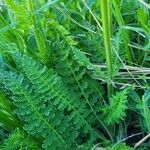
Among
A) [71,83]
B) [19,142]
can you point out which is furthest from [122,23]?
[19,142]

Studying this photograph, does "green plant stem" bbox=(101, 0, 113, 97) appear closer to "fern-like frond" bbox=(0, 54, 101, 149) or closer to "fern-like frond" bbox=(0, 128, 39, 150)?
"fern-like frond" bbox=(0, 54, 101, 149)

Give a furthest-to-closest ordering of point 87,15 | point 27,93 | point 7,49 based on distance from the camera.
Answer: point 87,15
point 7,49
point 27,93

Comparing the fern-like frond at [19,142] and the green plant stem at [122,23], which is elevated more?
the green plant stem at [122,23]

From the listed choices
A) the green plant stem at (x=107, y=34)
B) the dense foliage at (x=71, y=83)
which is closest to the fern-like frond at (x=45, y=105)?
the dense foliage at (x=71, y=83)

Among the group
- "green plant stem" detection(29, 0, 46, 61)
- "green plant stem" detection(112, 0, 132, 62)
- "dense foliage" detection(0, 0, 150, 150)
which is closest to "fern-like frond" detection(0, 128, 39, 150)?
"dense foliage" detection(0, 0, 150, 150)

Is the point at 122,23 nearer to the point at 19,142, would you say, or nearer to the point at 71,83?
the point at 71,83

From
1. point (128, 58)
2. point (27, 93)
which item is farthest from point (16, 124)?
point (128, 58)

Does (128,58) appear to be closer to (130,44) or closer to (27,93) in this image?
(130,44)

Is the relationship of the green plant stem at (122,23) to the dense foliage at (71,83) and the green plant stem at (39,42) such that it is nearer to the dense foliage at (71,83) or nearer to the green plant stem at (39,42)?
the dense foliage at (71,83)
